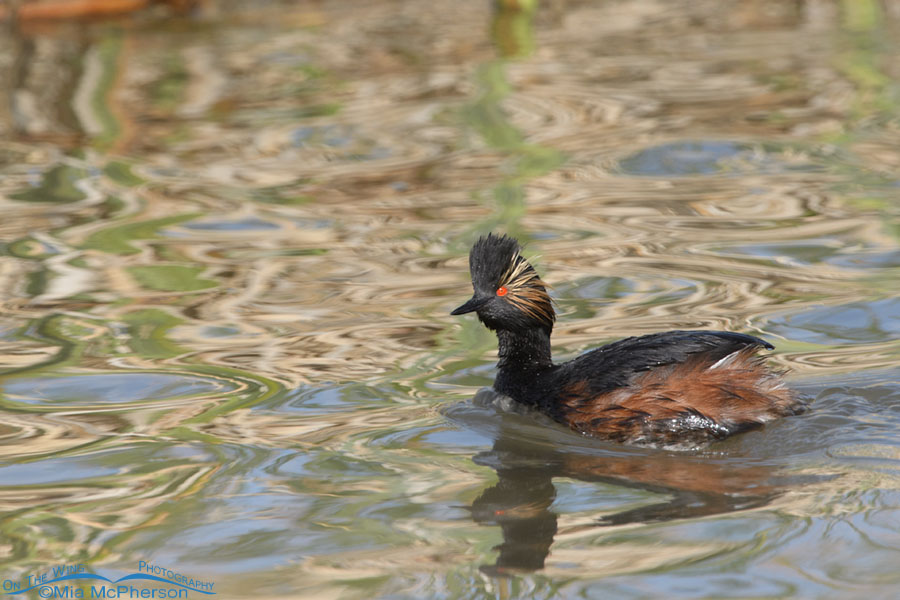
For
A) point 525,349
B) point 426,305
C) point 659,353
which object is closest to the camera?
point 659,353

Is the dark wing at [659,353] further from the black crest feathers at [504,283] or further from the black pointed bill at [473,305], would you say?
the black pointed bill at [473,305]

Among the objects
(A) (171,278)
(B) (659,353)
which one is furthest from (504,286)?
(A) (171,278)

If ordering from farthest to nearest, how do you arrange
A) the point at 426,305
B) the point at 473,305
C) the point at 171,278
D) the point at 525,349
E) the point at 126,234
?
1. the point at 126,234
2. the point at 171,278
3. the point at 426,305
4. the point at 525,349
5. the point at 473,305

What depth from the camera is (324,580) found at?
4.27m

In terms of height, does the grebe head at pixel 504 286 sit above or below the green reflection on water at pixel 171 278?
above

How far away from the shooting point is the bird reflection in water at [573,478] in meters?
4.55

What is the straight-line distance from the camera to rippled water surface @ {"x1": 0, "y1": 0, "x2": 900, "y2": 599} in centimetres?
448

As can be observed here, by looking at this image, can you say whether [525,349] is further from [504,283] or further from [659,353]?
[659,353]

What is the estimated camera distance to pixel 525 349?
618 cm

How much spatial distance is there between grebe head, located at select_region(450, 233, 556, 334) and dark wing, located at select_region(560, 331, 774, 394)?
0.52 m

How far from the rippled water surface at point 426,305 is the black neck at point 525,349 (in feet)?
0.83

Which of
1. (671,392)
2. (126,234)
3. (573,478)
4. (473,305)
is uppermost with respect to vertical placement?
(473,305)

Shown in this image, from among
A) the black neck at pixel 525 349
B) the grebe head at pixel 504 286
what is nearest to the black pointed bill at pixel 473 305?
the grebe head at pixel 504 286

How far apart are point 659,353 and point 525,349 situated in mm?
833
